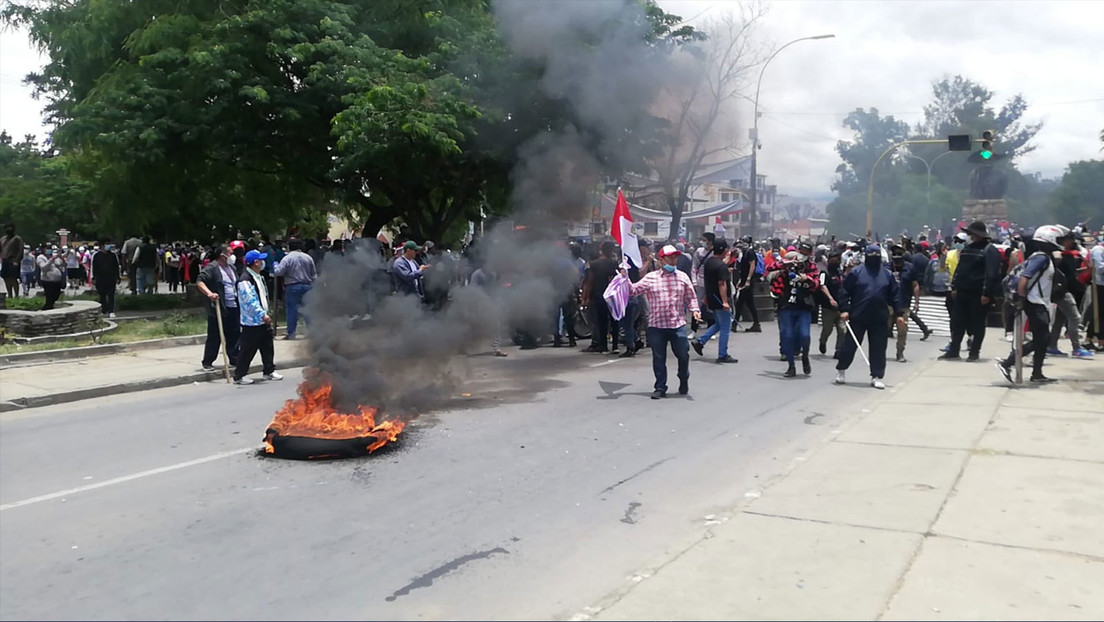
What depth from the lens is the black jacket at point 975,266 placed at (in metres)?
11.0

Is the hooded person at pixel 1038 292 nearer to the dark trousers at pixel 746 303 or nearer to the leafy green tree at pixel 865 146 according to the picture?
the dark trousers at pixel 746 303

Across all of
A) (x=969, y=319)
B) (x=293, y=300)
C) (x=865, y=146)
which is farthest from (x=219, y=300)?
(x=865, y=146)

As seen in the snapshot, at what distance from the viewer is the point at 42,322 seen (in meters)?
12.6

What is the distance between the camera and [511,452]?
22.1 feet

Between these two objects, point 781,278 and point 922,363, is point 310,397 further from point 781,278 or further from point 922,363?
point 922,363

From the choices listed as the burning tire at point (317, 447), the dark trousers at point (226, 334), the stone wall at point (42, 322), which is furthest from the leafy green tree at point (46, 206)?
the burning tire at point (317, 447)

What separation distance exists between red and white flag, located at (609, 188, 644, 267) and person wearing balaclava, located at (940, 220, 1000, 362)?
420 cm

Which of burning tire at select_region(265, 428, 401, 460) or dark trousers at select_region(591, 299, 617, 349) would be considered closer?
Answer: burning tire at select_region(265, 428, 401, 460)

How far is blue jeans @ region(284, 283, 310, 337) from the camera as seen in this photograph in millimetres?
13555

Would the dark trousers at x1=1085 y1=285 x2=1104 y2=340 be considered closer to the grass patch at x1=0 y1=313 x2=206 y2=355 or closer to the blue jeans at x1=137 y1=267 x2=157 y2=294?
the grass patch at x1=0 y1=313 x2=206 y2=355

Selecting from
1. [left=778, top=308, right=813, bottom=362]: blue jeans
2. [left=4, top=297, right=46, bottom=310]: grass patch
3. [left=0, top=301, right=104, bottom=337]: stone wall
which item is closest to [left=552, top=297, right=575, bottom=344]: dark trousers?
[left=778, top=308, right=813, bottom=362]: blue jeans

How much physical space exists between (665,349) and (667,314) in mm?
359

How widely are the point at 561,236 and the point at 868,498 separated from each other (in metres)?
7.31

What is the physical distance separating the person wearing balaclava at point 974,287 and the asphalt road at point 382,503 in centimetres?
289
